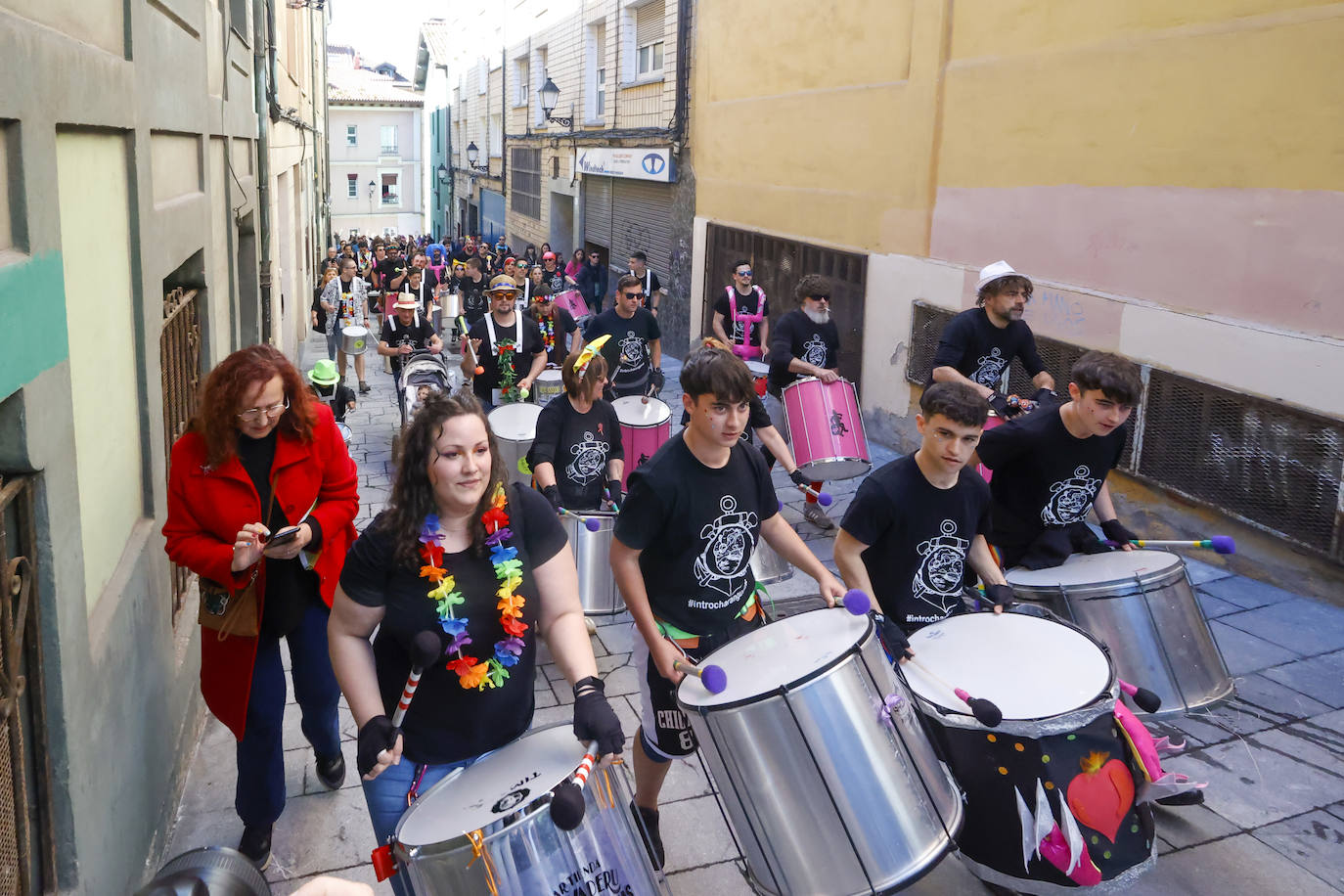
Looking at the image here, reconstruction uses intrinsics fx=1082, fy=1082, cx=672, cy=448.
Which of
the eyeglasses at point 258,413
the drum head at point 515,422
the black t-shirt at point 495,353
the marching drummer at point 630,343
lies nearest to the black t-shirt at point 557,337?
the marching drummer at point 630,343

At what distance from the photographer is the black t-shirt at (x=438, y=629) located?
109 inches

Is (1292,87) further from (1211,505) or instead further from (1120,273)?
(1211,505)

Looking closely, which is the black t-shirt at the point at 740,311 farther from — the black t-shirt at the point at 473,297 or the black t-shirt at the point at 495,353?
the black t-shirt at the point at 473,297

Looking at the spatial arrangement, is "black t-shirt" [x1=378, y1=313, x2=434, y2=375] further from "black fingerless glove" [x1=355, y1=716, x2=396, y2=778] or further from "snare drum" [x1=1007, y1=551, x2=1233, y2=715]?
"black fingerless glove" [x1=355, y1=716, x2=396, y2=778]

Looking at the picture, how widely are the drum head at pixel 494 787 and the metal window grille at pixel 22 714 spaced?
2.84 ft

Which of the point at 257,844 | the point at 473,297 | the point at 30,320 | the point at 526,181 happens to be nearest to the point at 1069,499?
the point at 257,844

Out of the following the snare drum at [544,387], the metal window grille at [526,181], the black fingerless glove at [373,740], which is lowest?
the snare drum at [544,387]

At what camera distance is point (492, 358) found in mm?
8023

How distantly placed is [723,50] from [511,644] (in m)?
12.7

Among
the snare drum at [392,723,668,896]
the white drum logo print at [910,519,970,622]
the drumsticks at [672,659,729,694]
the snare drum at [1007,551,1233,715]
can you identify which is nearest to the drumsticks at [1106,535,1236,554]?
the snare drum at [1007,551,1233,715]

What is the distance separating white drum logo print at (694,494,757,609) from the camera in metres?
3.52

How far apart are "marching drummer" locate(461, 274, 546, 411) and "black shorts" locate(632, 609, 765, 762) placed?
461 cm

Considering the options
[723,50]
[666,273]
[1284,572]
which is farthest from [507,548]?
[666,273]

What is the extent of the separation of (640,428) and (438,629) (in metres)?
4.07
